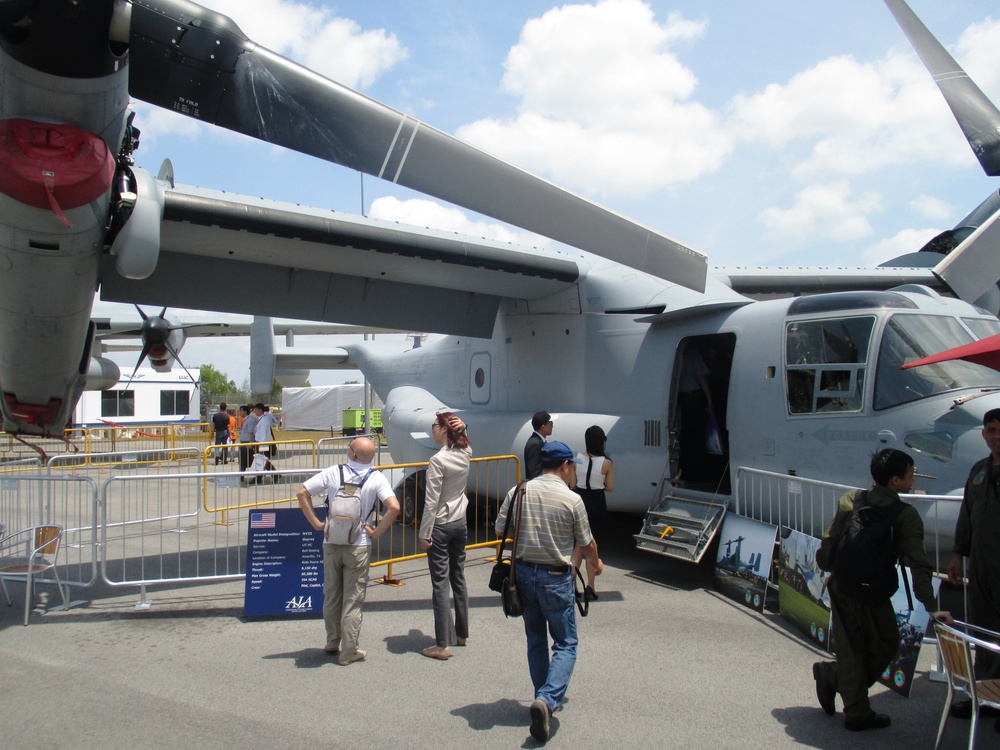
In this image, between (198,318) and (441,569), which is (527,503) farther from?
(198,318)

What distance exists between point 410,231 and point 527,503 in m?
4.88

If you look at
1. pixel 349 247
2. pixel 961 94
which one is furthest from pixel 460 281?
pixel 961 94

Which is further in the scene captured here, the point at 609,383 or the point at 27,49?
the point at 609,383

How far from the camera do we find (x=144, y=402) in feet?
102

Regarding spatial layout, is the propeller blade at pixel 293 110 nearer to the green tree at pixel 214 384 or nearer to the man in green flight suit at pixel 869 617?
the man in green flight suit at pixel 869 617

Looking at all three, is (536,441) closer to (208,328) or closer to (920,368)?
(920,368)

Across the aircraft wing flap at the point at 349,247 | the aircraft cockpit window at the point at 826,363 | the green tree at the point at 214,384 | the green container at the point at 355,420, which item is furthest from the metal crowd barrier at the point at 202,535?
the green tree at the point at 214,384

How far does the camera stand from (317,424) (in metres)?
36.5

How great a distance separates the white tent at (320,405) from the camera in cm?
3538

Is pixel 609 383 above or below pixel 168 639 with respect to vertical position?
above

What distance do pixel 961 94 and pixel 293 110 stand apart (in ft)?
21.5

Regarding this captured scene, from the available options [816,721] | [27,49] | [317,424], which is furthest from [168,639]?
[317,424]

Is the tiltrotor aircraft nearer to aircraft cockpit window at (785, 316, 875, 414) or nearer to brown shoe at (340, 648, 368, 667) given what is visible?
aircraft cockpit window at (785, 316, 875, 414)

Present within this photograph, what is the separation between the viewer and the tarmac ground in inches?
148
